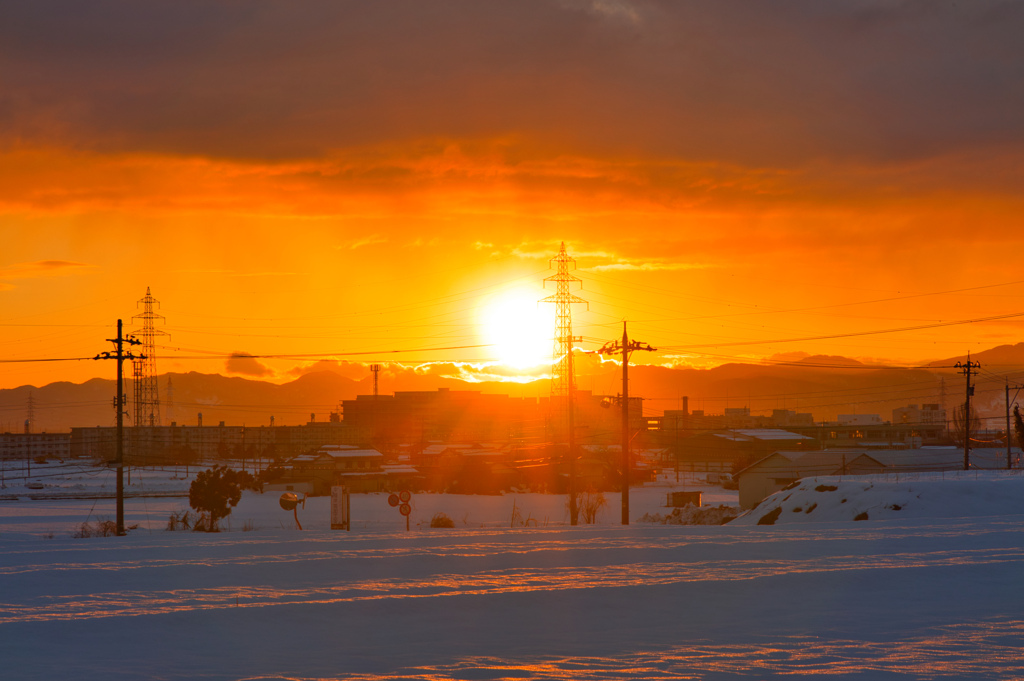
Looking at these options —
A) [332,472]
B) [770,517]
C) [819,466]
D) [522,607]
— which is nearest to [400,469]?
[332,472]

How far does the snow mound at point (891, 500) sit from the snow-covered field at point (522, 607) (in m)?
12.7

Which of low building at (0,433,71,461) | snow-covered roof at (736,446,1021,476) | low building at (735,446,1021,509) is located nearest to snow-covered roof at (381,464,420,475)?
snow-covered roof at (736,446,1021,476)

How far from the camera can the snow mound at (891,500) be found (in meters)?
37.9

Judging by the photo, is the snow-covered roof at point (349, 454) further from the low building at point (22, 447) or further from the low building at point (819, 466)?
the low building at point (22, 447)

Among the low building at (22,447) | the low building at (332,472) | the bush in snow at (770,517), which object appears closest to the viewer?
the bush in snow at (770,517)

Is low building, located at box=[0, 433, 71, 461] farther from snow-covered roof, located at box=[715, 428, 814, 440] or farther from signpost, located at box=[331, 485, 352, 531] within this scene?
signpost, located at box=[331, 485, 352, 531]

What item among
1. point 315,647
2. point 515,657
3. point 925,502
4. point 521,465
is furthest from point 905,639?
point 521,465

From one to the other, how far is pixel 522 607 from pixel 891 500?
29.3 metres

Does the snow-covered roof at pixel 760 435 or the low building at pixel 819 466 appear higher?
the snow-covered roof at pixel 760 435

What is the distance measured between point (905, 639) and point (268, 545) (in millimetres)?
16860

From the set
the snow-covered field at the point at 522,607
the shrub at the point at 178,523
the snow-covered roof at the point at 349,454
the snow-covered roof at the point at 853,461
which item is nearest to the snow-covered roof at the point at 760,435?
the snow-covered roof at the point at 853,461

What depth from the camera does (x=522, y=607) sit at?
15.3 metres

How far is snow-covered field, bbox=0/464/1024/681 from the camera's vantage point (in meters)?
11.5

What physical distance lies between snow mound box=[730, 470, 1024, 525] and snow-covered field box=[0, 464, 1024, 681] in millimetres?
12686
